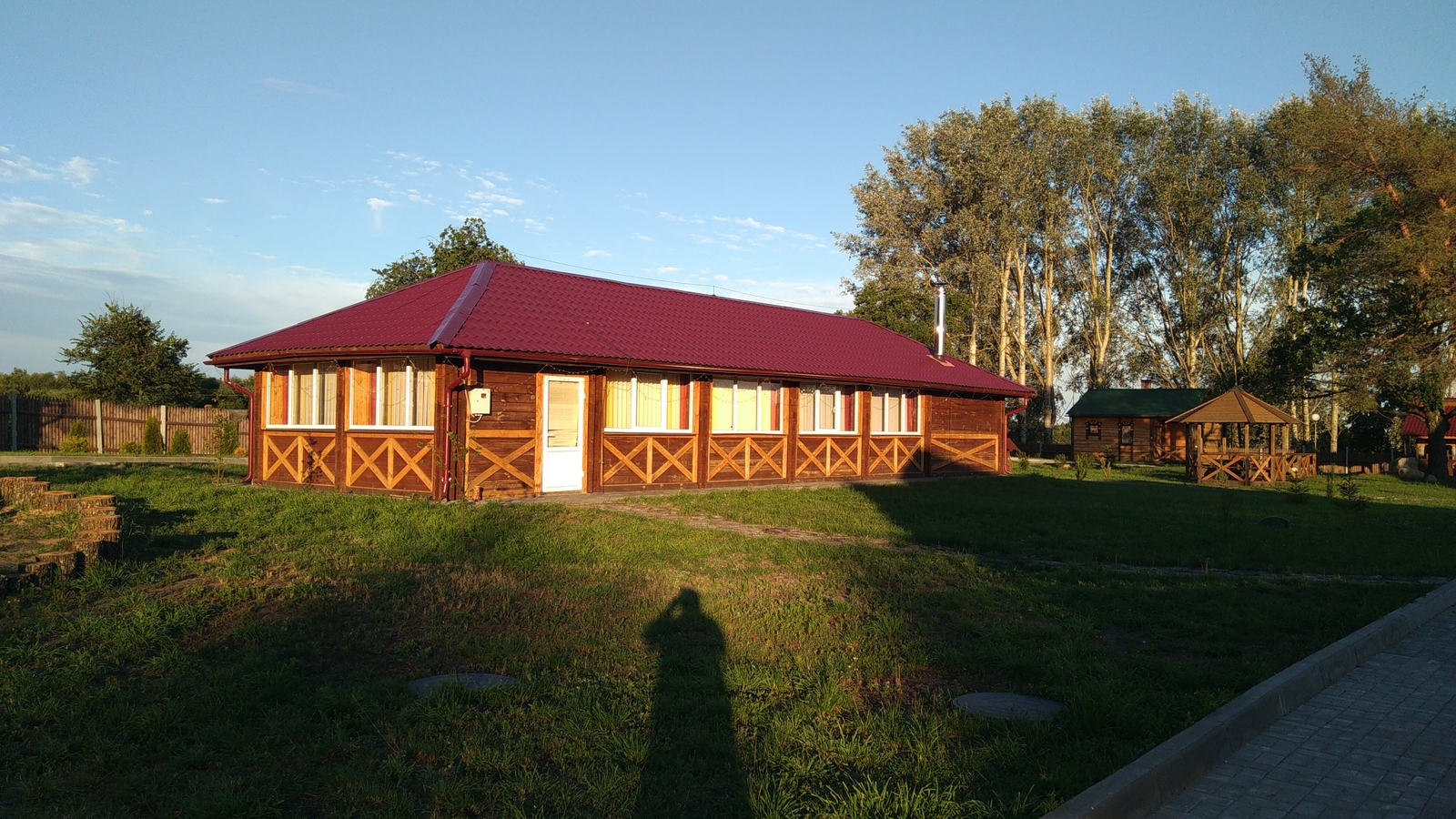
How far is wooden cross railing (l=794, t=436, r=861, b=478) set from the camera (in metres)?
20.6

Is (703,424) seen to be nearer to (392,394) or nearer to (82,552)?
(392,394)

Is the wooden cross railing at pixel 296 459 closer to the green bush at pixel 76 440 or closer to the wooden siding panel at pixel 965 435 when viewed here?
the wooden siding panel at pixel 965 435

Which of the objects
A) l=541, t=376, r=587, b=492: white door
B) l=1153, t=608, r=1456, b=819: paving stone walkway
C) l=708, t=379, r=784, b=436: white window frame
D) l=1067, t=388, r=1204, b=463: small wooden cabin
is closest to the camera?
l=1153, t=608, r=1456, b=819: paving stone walkway

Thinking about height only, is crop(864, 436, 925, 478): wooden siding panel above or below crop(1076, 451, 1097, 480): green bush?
above

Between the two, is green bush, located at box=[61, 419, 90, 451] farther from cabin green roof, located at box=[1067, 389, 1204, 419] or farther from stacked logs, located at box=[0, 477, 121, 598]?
cabin green roof, located at box=[1067, 389, 1204, 419]

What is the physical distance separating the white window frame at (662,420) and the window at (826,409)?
3.24 metres

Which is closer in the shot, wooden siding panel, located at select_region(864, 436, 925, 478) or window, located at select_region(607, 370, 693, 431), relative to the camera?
window, located at select_region(607, 370, 693, 431)

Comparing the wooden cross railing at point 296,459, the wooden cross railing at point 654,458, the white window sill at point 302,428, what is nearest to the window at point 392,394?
the white window sill at point 302,428

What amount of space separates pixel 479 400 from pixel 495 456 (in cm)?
114

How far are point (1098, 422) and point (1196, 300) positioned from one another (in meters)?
7.82

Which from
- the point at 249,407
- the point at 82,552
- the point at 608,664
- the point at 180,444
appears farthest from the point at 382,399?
the point at 180,444

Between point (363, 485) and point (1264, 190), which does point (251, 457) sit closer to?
point (363, 485)

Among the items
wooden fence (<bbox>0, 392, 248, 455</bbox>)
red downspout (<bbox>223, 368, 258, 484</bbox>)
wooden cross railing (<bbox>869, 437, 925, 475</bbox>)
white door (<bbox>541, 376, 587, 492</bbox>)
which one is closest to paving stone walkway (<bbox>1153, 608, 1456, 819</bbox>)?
white door (<bbox>541, 376, 587, 492</bbox>)

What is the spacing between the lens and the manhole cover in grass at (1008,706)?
494cm
